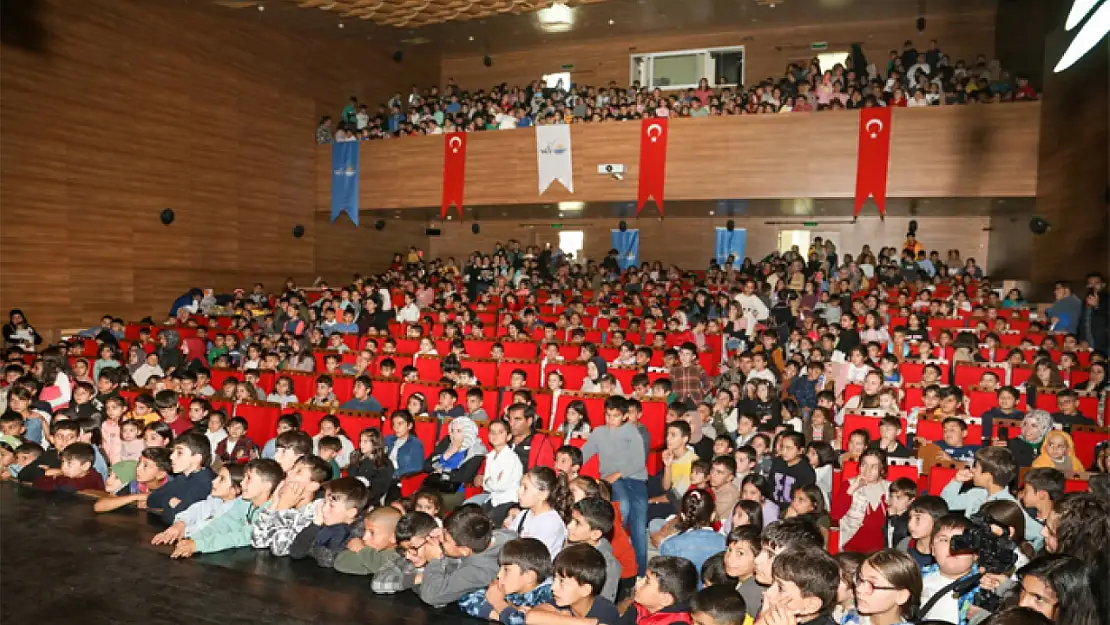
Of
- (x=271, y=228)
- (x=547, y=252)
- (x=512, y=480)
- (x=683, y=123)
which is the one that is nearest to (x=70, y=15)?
(x=271, y=228)

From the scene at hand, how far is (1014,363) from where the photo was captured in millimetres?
7902

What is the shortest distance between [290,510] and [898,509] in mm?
3421

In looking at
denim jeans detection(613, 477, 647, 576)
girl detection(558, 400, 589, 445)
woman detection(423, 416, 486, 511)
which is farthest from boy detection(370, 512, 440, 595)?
girl detection(558, 400, 589, 445)

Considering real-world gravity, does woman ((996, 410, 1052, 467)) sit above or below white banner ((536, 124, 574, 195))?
below

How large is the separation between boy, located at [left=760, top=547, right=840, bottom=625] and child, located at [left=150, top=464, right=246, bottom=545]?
2992mm

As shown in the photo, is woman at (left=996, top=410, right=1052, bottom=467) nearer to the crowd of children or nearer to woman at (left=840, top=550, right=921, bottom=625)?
the crowd of children

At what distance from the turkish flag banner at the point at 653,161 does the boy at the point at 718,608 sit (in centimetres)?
1240

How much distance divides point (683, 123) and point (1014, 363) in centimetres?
853

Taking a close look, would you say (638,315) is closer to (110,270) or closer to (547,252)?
(547,252)

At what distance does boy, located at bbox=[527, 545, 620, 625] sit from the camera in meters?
2.91

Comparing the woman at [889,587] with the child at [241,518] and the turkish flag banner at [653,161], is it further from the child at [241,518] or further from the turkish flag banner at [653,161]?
the turkish flag banner at [653,161]

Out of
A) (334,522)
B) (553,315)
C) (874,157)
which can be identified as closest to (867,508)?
(334,522)

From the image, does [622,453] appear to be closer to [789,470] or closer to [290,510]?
[789,470]

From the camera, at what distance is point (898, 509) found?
441cm
